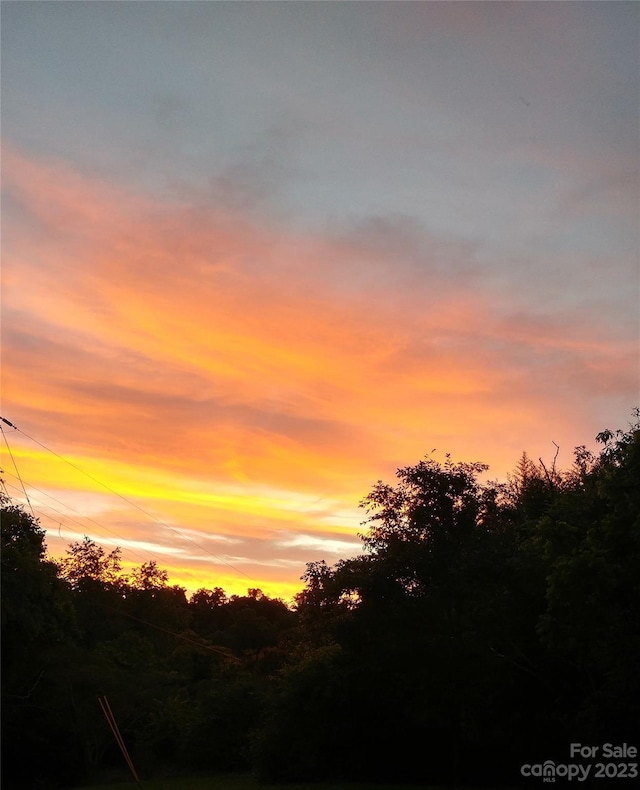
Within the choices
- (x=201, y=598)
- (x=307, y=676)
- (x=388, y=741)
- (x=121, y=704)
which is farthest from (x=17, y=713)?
(x=201, y=598)

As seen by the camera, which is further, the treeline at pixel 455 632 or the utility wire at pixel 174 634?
the utility wire at pixel 174 634

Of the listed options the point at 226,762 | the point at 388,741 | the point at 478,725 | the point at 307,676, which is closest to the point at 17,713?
the point at 226,762

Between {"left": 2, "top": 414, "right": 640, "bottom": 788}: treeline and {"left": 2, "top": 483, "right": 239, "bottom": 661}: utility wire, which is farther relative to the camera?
{"left": 2, "top": 483, "right": 239, "bottom": 661}: utility wire

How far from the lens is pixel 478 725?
2723cm

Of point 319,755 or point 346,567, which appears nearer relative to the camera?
point 346,567

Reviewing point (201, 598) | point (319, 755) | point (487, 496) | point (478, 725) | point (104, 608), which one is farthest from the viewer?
point (201, 598)

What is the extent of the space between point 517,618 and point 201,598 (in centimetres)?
8292

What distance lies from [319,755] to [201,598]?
76.1 metres

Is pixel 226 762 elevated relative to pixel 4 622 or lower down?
lower down

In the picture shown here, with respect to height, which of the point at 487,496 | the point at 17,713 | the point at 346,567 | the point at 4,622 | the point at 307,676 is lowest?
the point at 17,713

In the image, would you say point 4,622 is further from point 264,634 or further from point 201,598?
point 201,598

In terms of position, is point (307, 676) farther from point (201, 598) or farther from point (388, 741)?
point (201, 598)

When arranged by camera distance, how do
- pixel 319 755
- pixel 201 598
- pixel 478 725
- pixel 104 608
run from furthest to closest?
pixel 201 598 < pixel 104 608 < pixel 319 755 < pixel 478 725

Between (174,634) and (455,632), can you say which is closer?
(455,632)
